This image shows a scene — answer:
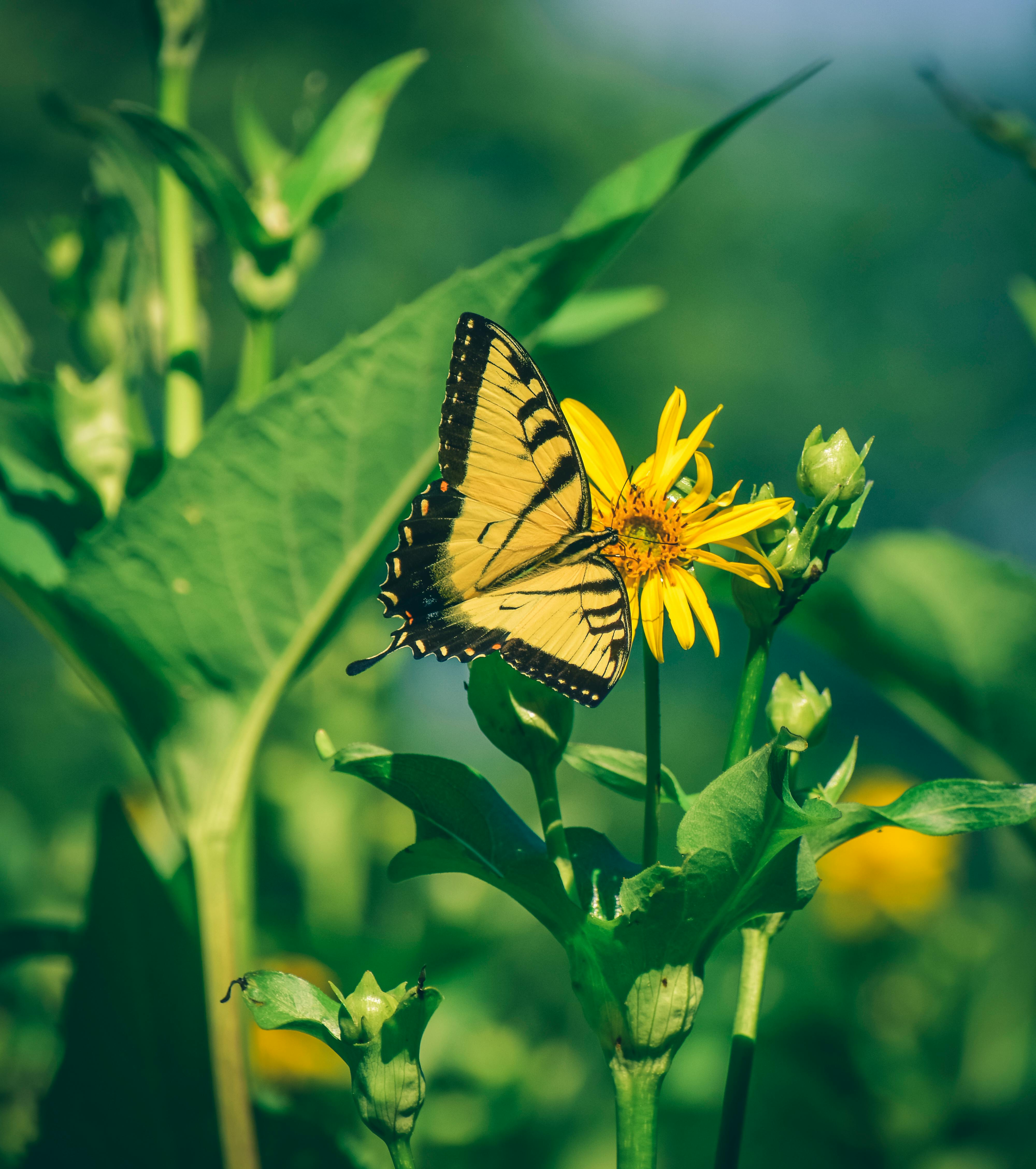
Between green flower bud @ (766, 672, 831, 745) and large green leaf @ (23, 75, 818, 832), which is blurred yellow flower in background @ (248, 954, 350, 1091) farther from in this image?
green flower bud @ (766, 672, 831, 745)

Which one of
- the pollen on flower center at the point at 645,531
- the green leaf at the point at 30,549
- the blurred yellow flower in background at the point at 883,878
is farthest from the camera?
the blurred yellow flower in background at the point at 883,878

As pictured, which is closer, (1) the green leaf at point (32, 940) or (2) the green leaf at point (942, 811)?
(2) the green leaf at point (942, 811)

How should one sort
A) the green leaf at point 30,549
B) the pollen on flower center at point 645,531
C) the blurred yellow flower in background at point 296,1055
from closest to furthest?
1. the pollen on flower center at point 645,531
2. the green leaf at point 30,549
3. the blurred yellow flower in background at point 296,1055

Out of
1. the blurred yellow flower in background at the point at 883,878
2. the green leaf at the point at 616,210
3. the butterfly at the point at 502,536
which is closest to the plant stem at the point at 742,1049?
the butterfly at the point at 502,536

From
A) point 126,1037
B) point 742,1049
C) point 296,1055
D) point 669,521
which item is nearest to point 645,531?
point 669,521

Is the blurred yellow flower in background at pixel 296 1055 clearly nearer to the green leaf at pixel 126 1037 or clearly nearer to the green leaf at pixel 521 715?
the green leaf at pixel 126 1037

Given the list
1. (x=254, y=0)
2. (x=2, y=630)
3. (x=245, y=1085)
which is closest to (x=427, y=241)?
(x=254, y=0)
